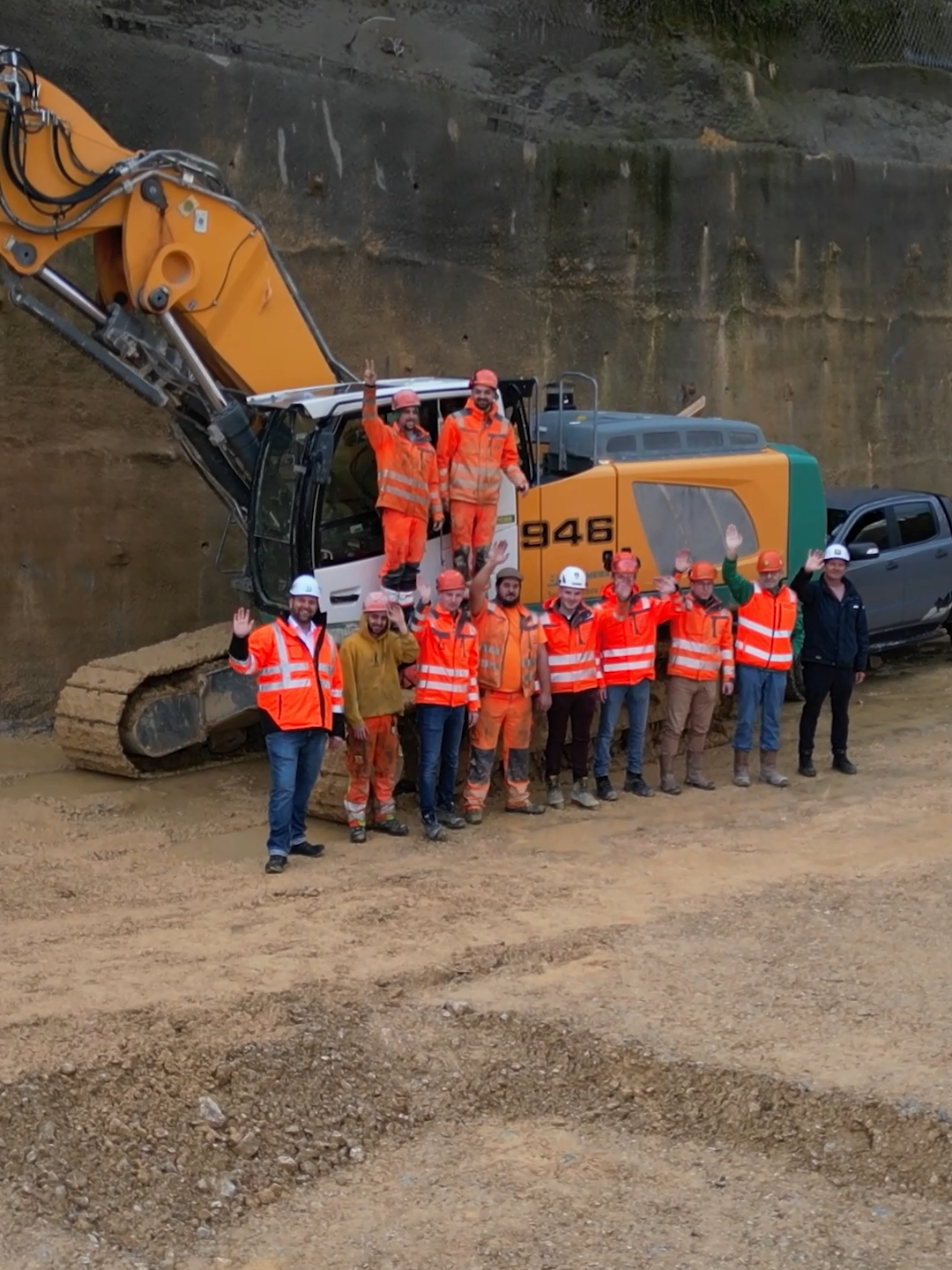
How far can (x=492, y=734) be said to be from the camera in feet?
33.5

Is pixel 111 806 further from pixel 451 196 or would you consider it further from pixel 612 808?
pixel 451 196

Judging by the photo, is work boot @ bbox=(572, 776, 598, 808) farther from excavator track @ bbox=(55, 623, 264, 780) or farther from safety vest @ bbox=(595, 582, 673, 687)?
excavator track @ bbox=(55, 623, 264, 780)

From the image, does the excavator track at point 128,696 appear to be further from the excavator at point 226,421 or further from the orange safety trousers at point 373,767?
the orange safety trousers at point 373,767

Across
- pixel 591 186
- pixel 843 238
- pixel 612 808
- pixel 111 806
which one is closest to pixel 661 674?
pixel 612 808

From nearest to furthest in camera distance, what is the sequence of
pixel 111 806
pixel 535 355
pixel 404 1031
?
pixel 404 1031 → pixel 111 806 → pixel 535 355

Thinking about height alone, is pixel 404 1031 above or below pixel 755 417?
below

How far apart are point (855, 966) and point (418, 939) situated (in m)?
2.20

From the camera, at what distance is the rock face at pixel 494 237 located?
41.8ft

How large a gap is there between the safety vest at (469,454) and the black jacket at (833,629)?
289 cm

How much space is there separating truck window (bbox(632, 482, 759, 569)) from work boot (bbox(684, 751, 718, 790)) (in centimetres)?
147

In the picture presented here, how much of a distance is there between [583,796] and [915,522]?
19.0 feet

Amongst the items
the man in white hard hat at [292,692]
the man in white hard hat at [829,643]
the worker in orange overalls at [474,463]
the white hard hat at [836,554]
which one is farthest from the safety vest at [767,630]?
the man in white hard hat at [292,692]

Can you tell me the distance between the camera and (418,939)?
802 centimetres

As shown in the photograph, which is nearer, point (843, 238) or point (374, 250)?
point (374, 250)
